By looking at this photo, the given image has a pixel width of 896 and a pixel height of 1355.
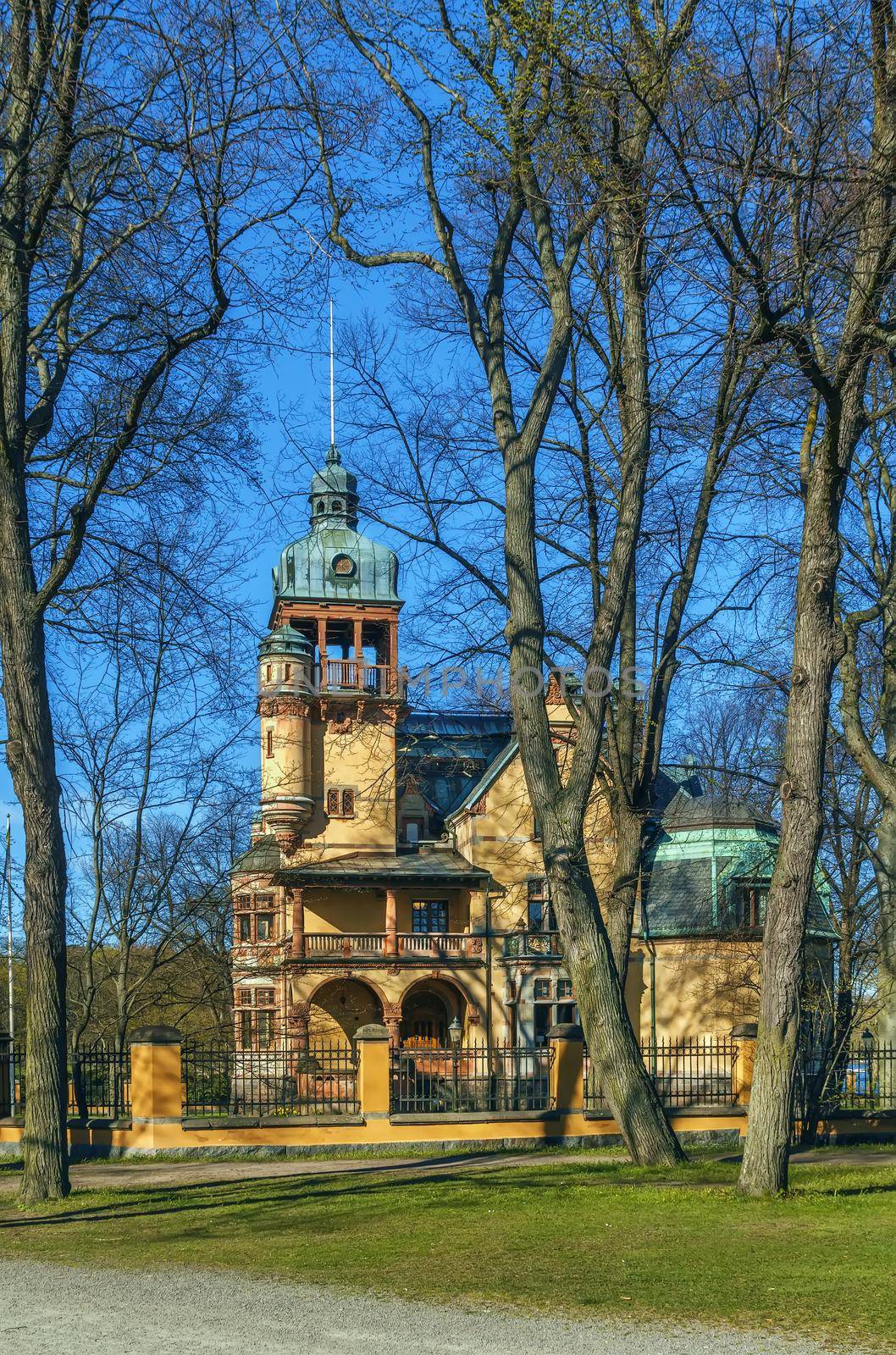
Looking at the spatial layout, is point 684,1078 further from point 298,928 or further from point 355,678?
point 355,678

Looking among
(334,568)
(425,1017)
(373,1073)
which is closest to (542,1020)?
(425,1017)

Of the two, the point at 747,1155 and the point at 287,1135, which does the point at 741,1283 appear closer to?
the point at 747,1155

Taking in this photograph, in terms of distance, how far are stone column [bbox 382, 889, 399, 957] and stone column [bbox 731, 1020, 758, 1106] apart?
21126mm

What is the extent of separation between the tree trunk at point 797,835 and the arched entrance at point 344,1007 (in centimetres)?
3230

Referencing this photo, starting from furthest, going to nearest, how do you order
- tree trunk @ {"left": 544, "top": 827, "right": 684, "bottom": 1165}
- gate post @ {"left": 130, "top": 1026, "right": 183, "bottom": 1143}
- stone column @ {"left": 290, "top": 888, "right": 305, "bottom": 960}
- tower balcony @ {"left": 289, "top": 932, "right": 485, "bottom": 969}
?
tower balcony @ {"left": 289, "top": 932, "right": 485, "bottom": 969} → stone column @ {"left": 290, "top": 888, "right": 305, "bottom": 960} → gate post @ {"left": 130, "top": 1026, "right": 183, "bottom": 1143} → tree trunk @ {"left": 544, "top": 827, "right": 684, "bottom": 1165}

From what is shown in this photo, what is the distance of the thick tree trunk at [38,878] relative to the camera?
13.0 m

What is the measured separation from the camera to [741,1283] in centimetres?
867

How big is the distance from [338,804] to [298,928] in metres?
5.18

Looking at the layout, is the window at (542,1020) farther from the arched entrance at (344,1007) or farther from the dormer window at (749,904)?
the dormer window at (749,904)

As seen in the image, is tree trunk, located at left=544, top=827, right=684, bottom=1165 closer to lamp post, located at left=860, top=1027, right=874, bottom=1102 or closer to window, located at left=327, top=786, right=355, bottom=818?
lamp post, located at left=860, top=1027, right=874, bottom=1102

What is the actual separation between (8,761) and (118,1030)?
1305 cm

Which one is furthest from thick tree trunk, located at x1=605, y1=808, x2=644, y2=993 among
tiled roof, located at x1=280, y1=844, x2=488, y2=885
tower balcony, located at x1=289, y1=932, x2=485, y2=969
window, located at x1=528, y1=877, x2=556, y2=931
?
tower balcony, located at x1=289, y1=932, x2=485, y2=969

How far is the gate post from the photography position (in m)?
18.5

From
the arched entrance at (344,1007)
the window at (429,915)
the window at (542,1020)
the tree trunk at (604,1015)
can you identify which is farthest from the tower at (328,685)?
the tree trunk at (604,1015)
